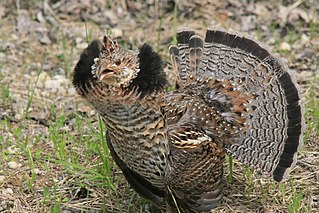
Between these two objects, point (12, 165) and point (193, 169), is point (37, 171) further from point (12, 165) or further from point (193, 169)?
point (193, 169)

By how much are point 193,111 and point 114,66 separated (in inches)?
38.8

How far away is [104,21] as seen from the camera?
831 centimetres

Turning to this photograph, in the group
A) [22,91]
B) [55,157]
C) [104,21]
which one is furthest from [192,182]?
[104,21]

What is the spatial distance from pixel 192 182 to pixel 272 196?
3.17 ft

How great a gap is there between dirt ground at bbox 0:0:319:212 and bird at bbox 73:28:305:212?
401 mm

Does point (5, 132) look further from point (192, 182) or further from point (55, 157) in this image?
point (192, 182)

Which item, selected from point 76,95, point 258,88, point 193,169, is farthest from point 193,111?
point 76,95

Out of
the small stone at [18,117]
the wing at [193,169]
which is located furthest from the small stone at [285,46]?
the small stone at [18,117]

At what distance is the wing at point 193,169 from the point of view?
4887 millimetres

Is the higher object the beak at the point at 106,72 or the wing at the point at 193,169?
the beak at the point at 106,72

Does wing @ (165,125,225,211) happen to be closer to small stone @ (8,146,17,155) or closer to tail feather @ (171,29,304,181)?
tail feather @ (171,29,304,181)

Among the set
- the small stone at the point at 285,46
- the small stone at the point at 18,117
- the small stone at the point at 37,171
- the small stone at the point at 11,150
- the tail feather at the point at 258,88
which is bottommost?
the small stone at the point at 37,171

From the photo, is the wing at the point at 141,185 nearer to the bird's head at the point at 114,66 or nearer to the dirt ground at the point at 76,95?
the dirt ground at the point at 76,95

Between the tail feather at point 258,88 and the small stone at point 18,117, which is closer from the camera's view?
the tail feather at point 258,88
